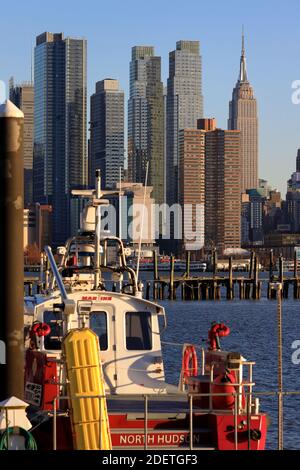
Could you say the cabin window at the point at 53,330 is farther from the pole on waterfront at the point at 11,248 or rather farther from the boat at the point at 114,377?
the pole on waterfront at the point at 11,248

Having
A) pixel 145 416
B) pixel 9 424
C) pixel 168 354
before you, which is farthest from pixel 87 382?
pixel 168 354

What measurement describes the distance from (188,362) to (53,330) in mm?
3072

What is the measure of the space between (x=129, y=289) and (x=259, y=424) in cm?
708

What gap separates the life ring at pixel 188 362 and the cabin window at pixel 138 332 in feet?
3.59

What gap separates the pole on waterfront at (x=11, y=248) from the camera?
19.0 meters

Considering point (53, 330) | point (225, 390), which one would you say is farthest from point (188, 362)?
point (225, 390)

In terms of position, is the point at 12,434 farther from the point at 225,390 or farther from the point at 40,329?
the point at 40,329

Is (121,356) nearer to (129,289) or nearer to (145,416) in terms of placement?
(129,289)

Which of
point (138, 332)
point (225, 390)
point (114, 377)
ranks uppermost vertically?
point (138, 332)

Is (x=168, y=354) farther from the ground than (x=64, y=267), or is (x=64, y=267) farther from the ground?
(x=64, y=267)

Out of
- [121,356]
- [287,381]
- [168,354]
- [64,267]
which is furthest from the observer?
[168,354]

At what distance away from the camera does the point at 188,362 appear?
2730 cm
